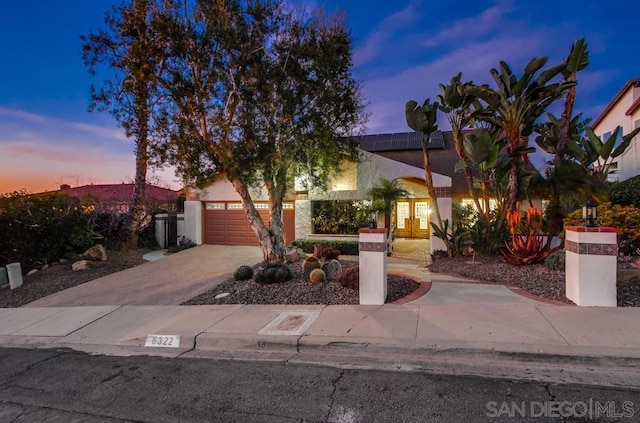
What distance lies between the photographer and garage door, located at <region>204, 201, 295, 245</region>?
15727 millimetres

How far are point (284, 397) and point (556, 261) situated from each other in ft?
22.1

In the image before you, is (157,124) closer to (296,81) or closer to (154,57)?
(154,57)

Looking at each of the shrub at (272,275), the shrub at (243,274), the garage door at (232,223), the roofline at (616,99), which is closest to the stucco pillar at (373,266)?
the shrub at (272,275)

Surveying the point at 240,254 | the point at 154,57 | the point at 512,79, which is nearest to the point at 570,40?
the point at 512,79

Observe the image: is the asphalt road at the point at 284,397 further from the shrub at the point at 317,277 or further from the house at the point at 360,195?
the house at the point at 360,195

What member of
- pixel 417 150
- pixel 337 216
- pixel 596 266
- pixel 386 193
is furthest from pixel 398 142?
pixel 596 266

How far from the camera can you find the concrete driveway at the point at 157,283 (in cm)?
805

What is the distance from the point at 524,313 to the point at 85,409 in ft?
18.7

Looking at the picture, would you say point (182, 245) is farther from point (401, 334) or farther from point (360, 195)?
point (401, 334)

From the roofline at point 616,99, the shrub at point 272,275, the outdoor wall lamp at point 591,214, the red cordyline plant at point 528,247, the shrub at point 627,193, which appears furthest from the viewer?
the roofline at point 616,99

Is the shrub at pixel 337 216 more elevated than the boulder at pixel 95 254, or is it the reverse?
the shrub at pixel 337 216

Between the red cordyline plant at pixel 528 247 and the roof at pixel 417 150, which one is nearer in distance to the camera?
the red cordyline plant at pixel 528 247

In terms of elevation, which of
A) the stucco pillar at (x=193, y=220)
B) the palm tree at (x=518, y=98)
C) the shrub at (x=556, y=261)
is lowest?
the shrub at (x=556, y=261)

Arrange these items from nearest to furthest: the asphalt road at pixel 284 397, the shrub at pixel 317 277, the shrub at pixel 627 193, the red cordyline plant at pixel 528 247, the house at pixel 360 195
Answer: the asphalt road at pixel 284 397, the shrub at pixel 317 277, the red cordyline plant at pixel 528 247, the shrub at pixel 627 193, the house at pixel 360 195
